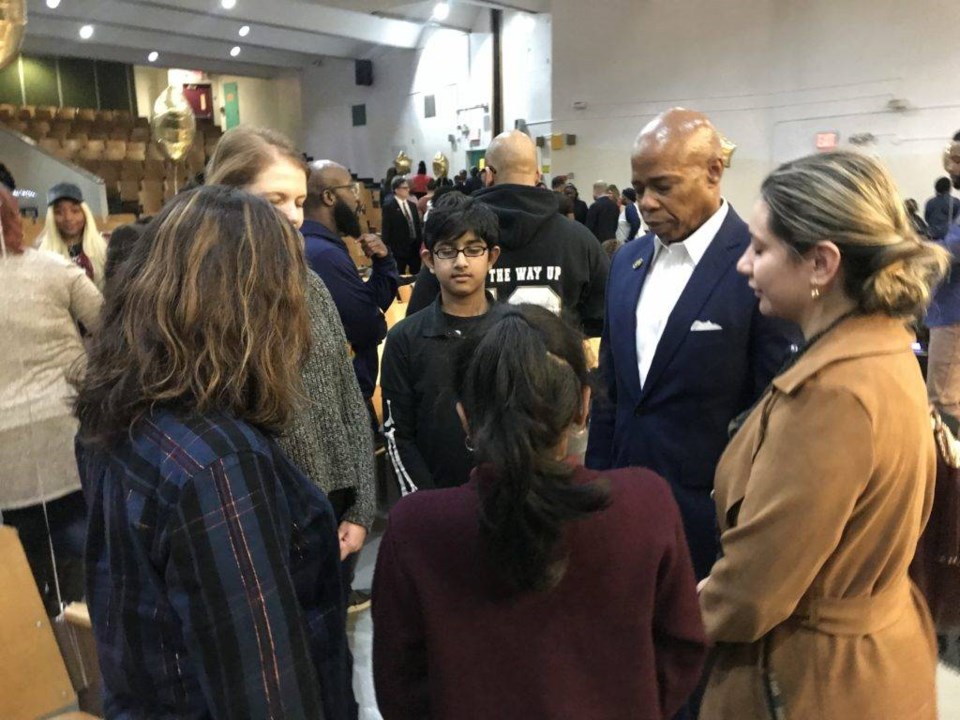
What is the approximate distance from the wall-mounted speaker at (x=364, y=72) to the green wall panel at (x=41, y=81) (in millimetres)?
7221

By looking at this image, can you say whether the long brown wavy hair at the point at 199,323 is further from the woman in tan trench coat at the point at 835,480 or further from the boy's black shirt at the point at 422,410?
the boy's black shirt at the point at 422,410

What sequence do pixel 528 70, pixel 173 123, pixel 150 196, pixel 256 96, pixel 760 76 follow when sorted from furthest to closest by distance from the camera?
pixel 256 96
pixel 150 196
pixel 528 70
pixel 760 76
pixel 173 123

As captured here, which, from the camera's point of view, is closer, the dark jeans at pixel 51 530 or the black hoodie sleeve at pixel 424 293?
the dark jeans at pixel 51 530

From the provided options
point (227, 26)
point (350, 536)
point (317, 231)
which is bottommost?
point (350, 536)

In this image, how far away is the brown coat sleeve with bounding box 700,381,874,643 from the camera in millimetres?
1015

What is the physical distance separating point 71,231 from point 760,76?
27.9 feet

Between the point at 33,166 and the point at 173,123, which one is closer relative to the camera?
the point at 173,123

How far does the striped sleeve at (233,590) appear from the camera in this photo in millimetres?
783

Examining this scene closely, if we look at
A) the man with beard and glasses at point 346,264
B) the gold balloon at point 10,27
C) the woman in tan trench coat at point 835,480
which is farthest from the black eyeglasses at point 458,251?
the gold balloon at point 10,27

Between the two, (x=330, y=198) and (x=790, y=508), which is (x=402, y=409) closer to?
(x=330, y=198)

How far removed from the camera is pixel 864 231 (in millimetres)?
1069

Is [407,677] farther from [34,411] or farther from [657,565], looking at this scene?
[34,411]

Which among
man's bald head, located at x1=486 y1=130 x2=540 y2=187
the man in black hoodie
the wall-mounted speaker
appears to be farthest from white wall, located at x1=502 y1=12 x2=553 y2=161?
the man in black hoodie

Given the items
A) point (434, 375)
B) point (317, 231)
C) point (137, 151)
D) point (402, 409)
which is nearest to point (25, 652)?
point (402, 409)
